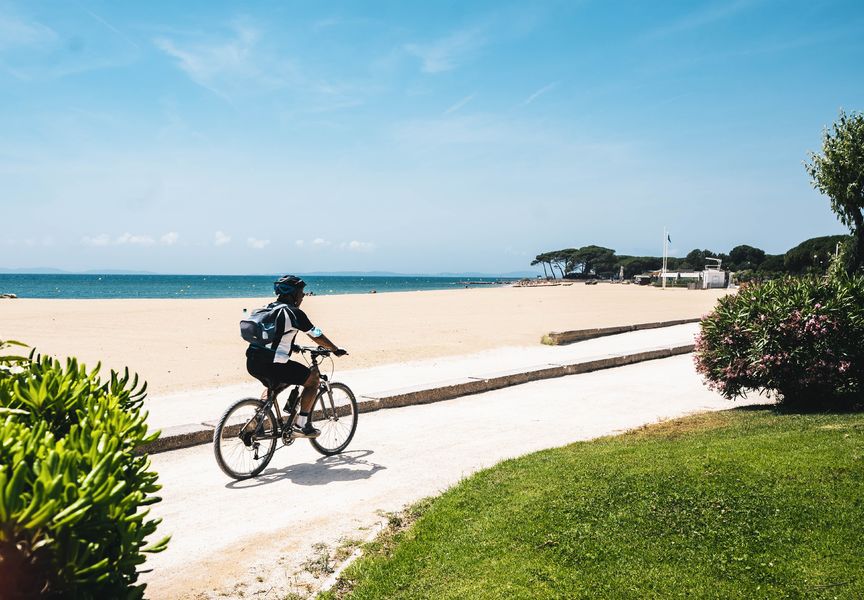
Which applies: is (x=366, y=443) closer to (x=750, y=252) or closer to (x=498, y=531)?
(x=498, y=531)

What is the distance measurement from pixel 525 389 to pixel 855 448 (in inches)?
254

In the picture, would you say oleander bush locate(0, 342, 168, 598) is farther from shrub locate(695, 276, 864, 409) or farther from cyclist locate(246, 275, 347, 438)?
shrub locate(695, 276, 864, 409)

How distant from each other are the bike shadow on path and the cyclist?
380 millimetres

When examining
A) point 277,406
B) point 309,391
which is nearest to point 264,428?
point 277,406

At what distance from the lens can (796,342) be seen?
870cm

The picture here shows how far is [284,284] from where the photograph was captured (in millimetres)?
6930

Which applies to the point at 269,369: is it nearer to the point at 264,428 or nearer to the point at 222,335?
the point at 264,428

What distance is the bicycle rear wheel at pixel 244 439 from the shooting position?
6.66 m

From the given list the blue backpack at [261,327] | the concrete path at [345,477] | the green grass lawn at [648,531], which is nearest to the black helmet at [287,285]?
the blue backpack at [261,327]

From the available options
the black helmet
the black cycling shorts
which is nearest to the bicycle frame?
the black cycling shorts

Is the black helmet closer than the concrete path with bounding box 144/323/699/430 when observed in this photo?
Yes

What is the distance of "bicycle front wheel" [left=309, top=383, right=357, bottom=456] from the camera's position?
25.2 feet

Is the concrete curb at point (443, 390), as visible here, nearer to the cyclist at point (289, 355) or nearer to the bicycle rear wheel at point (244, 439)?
the bicycle rear wheel at point (244, 439)

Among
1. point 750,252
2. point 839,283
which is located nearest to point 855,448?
point 839,283
